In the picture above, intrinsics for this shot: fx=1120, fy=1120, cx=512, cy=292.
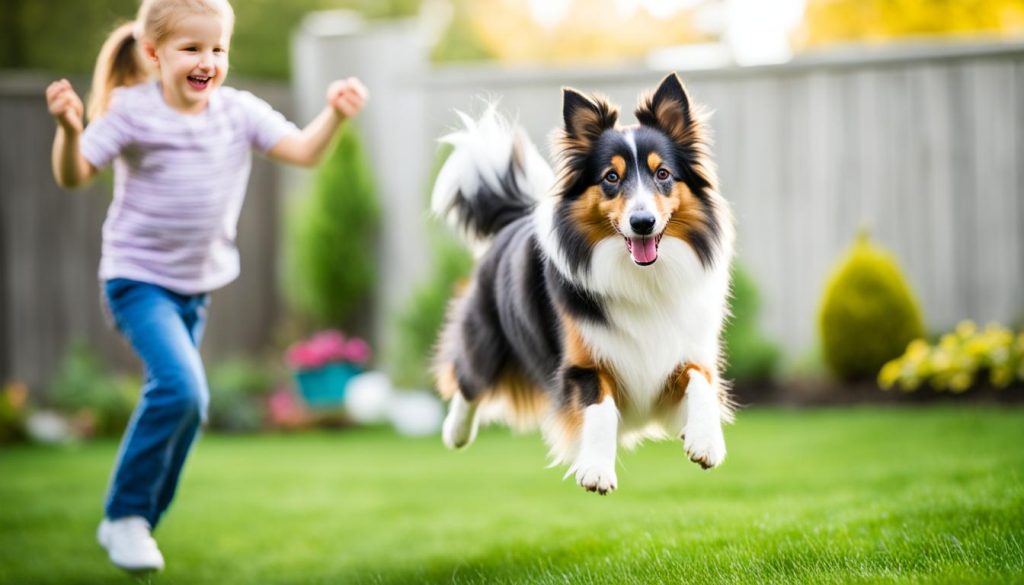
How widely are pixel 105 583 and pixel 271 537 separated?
45.0 inches

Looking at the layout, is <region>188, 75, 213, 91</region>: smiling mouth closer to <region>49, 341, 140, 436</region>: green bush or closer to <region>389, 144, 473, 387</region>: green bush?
<region>389, 144, 473, 387</region>: green bush

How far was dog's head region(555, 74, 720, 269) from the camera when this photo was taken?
10.6ft

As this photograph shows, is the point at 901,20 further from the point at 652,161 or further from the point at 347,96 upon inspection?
the point at 652,161

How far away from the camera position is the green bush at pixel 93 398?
932 cm

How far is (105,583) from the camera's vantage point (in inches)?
185

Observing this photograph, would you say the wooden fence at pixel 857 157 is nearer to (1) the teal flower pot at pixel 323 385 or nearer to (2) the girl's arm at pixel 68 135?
(1) the teal flower pot at pixel 323 385

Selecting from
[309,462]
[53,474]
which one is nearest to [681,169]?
[309,462]

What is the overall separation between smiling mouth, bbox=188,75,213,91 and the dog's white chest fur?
4.76 ft

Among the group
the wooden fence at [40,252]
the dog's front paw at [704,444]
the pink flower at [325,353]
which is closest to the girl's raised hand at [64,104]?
the dog's front paw at [704,444]

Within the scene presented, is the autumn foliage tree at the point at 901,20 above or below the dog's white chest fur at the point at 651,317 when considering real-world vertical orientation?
above

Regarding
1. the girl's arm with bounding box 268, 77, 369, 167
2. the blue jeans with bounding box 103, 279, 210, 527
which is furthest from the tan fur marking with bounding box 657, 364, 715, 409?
the blue jeans with bounding box 103, 279, 210, 527

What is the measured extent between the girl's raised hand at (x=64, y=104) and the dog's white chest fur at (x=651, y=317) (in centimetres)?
174

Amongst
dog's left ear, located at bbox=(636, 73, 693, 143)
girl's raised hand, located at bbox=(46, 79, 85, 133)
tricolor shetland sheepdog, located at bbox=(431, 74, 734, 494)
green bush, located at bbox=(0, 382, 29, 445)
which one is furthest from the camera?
green bush, located at bbox=(0, 382, 29, 445)

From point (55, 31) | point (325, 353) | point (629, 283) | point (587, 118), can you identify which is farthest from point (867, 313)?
point (55, 31)
